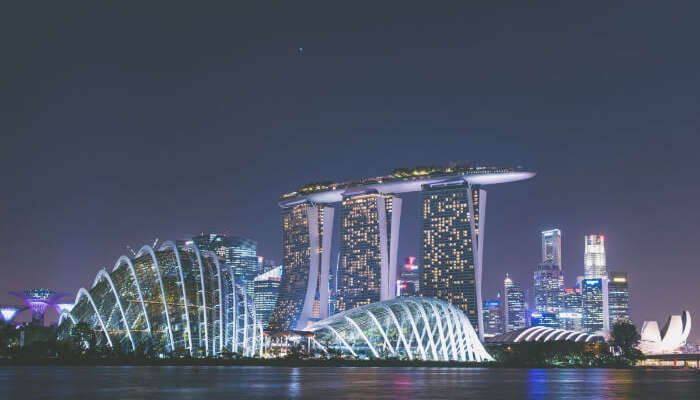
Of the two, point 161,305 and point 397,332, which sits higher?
point 161,305

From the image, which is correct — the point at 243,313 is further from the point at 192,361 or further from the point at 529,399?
the point at 529,399

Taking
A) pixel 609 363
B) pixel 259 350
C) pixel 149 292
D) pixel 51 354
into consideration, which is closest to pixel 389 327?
pixel 259 350

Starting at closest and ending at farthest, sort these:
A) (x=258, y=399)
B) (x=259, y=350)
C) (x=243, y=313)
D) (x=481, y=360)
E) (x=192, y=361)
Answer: (x=258, y=399), (x=192, y=361), (x=243, y=313), (x=259, y=350), (x=481, y=360)

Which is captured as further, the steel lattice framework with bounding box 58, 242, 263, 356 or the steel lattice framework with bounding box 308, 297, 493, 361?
the steel lattice framework with bounding box 308, 297, 493, 361

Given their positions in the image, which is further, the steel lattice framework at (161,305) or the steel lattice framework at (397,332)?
the steel lattice framework at (397,332)

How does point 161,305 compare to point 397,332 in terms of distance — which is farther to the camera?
point 397,332
